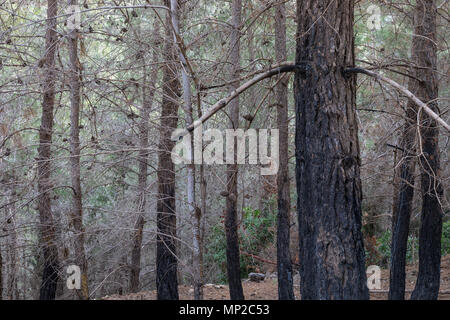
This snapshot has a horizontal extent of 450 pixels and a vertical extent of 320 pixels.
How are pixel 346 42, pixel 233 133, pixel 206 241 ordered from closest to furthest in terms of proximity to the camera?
pixel 346 42, pixel 233 133, pixel 206 241

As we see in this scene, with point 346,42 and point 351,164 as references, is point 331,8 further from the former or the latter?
point 351,164

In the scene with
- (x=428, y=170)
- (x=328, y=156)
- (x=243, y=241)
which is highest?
(x=428, y=170)

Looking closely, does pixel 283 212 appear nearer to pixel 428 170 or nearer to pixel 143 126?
pixel 428 170

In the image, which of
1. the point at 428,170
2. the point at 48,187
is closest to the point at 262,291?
the point at 428,170

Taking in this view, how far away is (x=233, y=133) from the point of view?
8680 mm

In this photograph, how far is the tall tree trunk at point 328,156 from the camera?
5.56 meters

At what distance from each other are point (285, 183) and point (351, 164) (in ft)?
13.3

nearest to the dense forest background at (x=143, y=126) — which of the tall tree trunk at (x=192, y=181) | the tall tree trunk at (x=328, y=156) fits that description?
the tall tree trunk at (x=192, y=181)

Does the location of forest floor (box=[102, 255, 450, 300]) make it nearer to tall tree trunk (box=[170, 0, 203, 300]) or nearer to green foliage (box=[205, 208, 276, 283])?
green foliage (box=[205, 208, 276, 283])

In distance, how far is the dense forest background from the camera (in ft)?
22.5

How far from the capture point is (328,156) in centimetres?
567

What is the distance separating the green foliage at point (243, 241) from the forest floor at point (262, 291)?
141 centimetres

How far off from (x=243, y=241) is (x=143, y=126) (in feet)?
28.8
